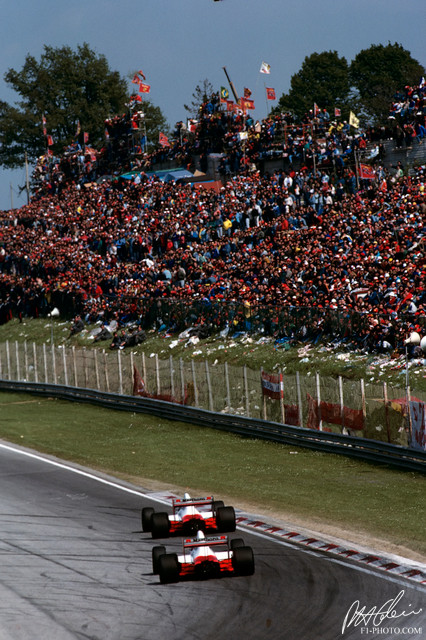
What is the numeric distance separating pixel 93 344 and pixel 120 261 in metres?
7.27

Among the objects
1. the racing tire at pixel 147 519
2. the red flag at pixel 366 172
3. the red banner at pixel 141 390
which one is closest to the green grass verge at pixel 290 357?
the red banner at pixel 141 390

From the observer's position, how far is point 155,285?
4397 centimetres

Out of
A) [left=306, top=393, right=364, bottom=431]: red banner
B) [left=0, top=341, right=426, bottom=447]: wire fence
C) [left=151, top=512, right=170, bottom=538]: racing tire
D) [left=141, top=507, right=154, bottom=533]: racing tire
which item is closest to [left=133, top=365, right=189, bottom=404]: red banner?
[left=0, top=341, right=426, bottom=447]: wire fence

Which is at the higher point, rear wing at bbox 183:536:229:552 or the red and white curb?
rear wing at bbox 183:536:229:552

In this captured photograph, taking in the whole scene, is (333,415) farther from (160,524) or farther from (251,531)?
(160,524)

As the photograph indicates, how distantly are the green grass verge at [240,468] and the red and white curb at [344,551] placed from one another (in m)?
0.91

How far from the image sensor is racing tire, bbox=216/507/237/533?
1598cm

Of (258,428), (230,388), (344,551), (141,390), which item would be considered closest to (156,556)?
(344,551)

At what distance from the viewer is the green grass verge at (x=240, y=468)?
1817cm

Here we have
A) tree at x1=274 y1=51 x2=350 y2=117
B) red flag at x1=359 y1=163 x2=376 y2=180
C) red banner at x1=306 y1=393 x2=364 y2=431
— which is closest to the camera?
red banner at x1=306 y1=393 x2=364 y2=431

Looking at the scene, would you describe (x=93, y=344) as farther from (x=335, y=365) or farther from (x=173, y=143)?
(x=173, y=143)

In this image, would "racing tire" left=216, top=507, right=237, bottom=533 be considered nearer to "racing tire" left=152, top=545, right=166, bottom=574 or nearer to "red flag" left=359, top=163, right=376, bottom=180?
"racing tire" left=152, top=545, right=166, bottom=574
